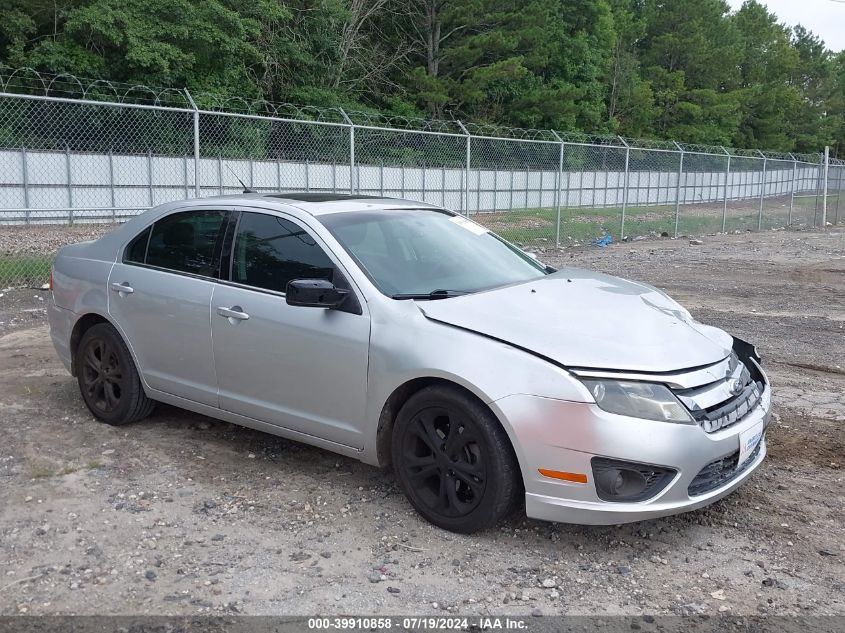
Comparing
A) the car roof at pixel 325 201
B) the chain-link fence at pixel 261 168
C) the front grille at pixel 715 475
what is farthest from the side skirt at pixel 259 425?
the chain-link fence at pixel 261 168

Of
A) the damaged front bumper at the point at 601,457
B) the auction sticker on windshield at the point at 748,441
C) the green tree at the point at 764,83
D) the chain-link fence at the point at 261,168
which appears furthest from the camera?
the green tree at the point at 764,83

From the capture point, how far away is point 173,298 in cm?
472

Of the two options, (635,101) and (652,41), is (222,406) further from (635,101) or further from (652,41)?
(652,41)

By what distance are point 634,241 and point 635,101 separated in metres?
34.5

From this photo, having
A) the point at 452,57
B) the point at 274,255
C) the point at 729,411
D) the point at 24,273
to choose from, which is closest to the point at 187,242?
the point at 274,255

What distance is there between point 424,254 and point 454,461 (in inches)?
53.7

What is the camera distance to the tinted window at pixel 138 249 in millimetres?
5091

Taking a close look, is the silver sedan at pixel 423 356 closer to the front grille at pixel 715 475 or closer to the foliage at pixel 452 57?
the front grille at pixel 715 475

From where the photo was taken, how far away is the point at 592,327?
12.1 feet

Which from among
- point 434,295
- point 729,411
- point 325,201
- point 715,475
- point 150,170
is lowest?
point 715,475

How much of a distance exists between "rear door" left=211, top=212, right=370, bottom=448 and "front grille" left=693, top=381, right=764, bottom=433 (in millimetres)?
1588

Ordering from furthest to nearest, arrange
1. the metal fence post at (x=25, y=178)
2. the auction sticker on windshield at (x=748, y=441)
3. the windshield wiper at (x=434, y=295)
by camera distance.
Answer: the metal fence post at (x=25, y=178) < the windshield wiper at (x=434, y=295) < the auction sticker on windshield at (x=748, y=441)

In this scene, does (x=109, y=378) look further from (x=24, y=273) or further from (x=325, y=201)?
(x=24, y=273)

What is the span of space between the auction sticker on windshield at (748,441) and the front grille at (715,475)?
0.04 m
